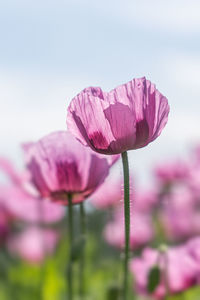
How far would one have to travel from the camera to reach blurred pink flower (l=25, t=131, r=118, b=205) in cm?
121

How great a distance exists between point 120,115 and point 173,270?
0.65 meters

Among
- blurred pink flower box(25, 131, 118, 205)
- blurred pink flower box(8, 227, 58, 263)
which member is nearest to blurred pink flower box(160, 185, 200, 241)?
blurred pink flower box(8, 227, 58, 263)

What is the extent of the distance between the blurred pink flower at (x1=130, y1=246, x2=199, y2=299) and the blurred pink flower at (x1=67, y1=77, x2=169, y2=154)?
1.63 ft

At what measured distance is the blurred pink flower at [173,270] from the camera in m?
1.44

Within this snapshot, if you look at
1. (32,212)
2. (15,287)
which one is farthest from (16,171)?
(32,212)

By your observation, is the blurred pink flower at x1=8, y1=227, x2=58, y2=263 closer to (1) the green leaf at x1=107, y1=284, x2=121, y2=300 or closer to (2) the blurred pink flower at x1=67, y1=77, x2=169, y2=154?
(1) the green leaf at x1=107, y1=284, x2=121, y2=300

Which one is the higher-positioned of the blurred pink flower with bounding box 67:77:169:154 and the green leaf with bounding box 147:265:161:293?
the blurred pink flower with bounding box 67:77:169:154

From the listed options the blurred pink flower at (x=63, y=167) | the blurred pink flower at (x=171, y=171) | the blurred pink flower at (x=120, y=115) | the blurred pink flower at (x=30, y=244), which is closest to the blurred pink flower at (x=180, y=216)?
the blurred pink flower at (x=171, y=171)

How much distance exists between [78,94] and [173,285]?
70 cm

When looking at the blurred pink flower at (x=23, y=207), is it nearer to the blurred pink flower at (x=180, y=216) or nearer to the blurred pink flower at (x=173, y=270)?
the blurred pink flower at (x=180, y=216)

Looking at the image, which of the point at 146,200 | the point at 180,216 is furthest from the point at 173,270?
the point at 146,200

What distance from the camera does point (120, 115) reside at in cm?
95

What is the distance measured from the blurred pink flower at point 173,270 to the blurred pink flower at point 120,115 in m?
0.50

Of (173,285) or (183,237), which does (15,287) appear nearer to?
(173,285)
